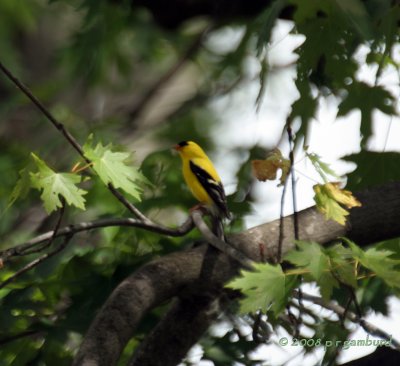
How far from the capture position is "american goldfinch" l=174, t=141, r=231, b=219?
4914mm

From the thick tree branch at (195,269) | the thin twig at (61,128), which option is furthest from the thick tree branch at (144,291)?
the thin twig at (61,128)

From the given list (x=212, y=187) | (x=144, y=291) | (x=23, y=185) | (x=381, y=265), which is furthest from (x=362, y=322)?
(x=212, y=187)

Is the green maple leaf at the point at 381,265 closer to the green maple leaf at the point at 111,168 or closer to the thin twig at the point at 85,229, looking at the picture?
the thin twig at the point at 85,229

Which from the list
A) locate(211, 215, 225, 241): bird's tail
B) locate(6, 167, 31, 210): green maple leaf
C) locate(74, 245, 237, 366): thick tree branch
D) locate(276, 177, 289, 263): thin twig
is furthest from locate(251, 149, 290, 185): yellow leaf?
locate(6, 167, 31, 210): green maple leaf

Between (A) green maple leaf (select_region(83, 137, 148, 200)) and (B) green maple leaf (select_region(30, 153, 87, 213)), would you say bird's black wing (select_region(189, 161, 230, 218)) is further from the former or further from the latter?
(B) green maple leaf (select_region(30, 153, 87, 213))

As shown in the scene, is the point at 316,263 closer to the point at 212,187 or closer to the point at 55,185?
the point at 55,185

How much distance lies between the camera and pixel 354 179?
4652 millimetres

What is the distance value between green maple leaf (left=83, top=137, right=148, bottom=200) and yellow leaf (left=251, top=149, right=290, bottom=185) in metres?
0.46

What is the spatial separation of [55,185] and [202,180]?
1895 millimetres

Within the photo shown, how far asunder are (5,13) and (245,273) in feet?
22.4

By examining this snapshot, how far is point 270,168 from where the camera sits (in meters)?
3.82

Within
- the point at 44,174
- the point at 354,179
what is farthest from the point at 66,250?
the point at 354,179

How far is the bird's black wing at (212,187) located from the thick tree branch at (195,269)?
68 centimetres

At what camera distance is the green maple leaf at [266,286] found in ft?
11.5
